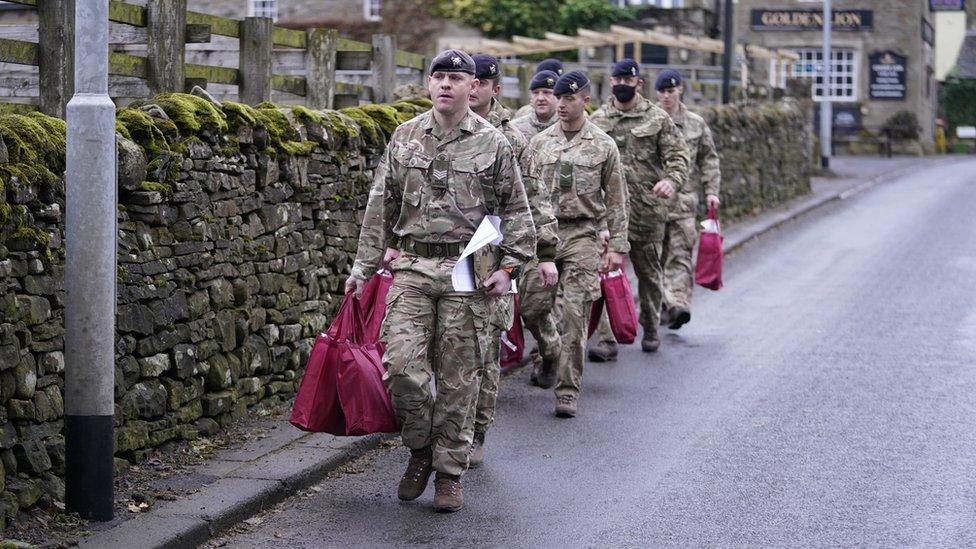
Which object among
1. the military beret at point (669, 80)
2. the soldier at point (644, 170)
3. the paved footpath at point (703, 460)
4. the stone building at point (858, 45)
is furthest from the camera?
the stone building at point (858, 45)

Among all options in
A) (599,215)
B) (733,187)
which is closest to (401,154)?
(599,215)

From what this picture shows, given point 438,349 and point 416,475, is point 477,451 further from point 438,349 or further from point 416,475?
point 438,349

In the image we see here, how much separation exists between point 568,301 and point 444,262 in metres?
2.47

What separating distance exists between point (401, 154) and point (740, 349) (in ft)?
17.5

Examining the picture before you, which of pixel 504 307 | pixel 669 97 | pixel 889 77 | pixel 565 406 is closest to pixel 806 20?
pixel 889 77

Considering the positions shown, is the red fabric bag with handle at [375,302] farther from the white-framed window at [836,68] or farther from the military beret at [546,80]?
the white-framed window at [836,68]

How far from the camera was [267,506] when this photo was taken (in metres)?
6.71

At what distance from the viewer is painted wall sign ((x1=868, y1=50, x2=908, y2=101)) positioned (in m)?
48.6

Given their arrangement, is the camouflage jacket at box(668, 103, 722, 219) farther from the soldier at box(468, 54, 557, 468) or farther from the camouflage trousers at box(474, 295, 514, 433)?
the camouflage trousers at box(474, 295, 514, 433)

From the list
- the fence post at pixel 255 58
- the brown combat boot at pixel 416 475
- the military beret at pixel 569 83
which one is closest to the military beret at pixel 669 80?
the military beret at pixel 569 83

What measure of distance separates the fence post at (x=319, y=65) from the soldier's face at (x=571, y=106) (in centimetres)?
206

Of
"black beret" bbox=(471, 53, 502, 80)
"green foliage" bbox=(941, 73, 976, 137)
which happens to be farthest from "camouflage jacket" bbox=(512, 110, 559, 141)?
"green foliage" bbox=(941, 73, 976, 137)

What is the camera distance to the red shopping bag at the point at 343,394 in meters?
6.68

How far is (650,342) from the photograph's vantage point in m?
11.5
